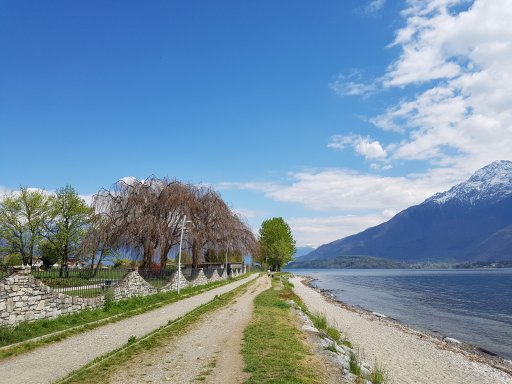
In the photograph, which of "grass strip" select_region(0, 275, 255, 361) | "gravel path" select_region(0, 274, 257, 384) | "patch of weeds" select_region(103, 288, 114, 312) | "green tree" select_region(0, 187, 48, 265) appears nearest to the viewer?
"gravel path" select_region(0, 274, 257, 384)

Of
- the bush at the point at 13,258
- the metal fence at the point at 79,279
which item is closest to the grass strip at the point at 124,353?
the metal fence at the point at 79,279

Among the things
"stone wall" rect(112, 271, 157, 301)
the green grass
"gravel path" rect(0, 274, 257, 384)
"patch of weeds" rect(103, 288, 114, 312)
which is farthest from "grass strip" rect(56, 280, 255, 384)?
"stone wall" rect(112, 271, 157, 301)

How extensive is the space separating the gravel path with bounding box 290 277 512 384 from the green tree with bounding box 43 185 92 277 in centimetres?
4137

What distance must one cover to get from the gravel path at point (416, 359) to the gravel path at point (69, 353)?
35.6 feet

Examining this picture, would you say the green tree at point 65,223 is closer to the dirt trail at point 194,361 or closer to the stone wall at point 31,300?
the stone wall at point 31,300

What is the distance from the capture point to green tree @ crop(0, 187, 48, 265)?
5712 centimetres

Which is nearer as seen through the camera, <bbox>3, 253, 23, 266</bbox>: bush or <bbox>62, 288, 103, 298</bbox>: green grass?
<bbox>62, 288, 103, 298</bbox>: green grass

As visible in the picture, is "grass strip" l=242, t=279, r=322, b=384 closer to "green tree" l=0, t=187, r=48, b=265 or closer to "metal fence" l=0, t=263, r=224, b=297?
"metal fence" l=0, t=263, r=224, b=297

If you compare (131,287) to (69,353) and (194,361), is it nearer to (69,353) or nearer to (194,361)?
(69,353)

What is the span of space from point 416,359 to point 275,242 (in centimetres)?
8698

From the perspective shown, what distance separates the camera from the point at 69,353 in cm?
1444

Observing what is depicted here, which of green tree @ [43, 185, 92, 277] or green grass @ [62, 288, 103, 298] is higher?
green tree @ [43, 185, 92, 277]

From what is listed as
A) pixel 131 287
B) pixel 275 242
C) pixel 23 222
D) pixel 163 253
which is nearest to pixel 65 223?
pixel 23 222

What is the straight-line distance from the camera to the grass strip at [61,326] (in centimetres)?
1565
